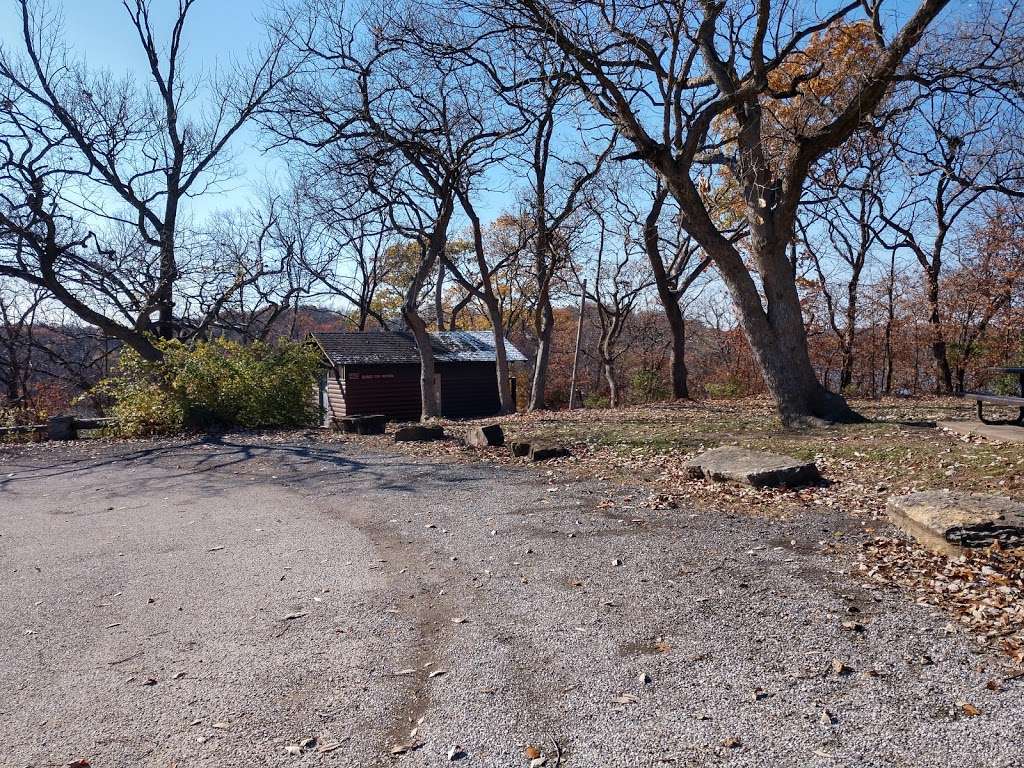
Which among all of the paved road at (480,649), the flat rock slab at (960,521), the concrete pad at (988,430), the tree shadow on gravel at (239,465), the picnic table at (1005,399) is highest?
the picnic table at (1005,399)

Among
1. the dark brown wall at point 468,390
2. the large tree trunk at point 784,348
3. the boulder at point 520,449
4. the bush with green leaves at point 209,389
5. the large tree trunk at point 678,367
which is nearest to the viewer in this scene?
the large tree trunk at point 784,348

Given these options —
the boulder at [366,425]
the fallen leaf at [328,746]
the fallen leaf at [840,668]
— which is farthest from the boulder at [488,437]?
the fallen leaf at [328,746]

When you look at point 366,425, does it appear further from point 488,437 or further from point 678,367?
point 678,367

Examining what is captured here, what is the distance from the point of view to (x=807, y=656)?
3.68 metres

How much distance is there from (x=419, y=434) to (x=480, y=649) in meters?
9.11

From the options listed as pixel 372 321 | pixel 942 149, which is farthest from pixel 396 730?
pixel 372 321

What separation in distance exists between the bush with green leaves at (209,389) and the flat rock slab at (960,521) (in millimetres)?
13989

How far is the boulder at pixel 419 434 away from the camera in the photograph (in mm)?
12977

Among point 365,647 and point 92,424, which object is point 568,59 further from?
point 92,424

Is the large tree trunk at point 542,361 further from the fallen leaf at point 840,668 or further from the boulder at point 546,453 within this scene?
the fallen leaf at point 840,668

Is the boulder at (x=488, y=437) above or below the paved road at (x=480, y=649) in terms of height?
above

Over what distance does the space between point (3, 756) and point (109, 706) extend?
473mm

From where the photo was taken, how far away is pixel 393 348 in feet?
89.5

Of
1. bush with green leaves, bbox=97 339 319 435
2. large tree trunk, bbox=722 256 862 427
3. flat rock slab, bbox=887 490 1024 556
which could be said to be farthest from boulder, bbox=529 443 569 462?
bush with green leaves, bbox=97 339 319 435
